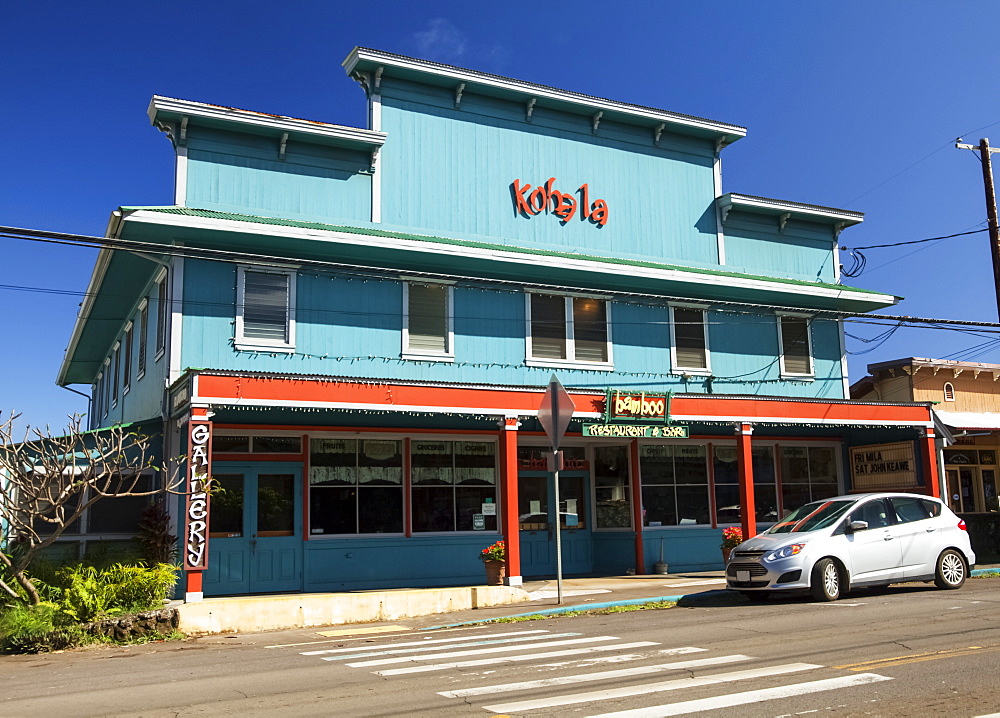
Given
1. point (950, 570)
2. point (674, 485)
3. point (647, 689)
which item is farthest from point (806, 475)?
point (647, 689)

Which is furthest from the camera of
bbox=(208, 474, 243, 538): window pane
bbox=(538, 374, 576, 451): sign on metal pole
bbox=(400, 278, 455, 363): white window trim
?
bbox=(400, 278, 455, 363): white window trim

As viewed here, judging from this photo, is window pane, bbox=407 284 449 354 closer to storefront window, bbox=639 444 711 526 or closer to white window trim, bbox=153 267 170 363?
white window trim, bbox=153 267 170 363

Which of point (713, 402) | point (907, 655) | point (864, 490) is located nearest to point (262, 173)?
point (713, 402)

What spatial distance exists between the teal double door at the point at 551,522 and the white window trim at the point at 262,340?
6.11m

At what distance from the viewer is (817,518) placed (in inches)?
640

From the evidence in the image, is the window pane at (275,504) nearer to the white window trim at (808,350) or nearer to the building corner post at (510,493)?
the building corner post at (510,493)

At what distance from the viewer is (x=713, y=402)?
64.8 feet

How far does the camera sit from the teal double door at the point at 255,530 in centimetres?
1738

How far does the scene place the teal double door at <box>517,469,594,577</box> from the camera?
20.8 m

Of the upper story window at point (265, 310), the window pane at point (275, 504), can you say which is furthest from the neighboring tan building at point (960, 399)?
the window pane at point (275, 504)

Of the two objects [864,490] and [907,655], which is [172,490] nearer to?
[907,655]

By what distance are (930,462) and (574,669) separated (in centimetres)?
1502

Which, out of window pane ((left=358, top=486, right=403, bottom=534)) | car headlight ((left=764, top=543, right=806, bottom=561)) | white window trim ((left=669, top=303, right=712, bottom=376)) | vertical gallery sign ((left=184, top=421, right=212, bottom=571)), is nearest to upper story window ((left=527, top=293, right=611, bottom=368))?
white window trim ((left=669, top=303, right=712, bottom=376))

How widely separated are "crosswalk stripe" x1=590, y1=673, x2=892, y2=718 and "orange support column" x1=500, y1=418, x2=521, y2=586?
29.1 feet
